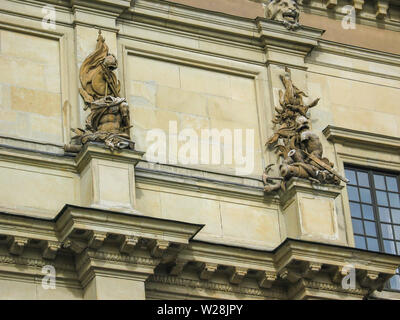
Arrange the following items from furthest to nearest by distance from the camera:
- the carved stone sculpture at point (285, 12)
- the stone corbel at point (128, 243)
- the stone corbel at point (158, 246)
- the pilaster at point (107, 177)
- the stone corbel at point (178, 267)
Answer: the carved stone sculpture at point (285, 12) < the stone corbel at point (178, 267) < the pilaster at point (107, 177) < the stone corbel at point (158, 246) < the stone corbel at point (128, 243)

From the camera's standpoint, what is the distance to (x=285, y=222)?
24.3m

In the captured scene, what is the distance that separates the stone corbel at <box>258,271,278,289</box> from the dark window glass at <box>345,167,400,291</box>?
8.16ft

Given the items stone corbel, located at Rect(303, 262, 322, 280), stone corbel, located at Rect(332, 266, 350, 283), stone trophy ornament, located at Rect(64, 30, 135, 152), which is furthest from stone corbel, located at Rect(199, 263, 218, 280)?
stone trophy ornament, located at Rect(64, 30, 135, 152)

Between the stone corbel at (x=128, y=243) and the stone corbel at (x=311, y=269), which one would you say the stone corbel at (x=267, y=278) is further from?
the stone corbel at (x=128, y=243)

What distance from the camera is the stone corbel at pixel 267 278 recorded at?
23312 mm

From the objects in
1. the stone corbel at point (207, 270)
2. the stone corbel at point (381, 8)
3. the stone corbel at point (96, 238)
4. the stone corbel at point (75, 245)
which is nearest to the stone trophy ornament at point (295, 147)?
the stone corbel at point (207, 270)

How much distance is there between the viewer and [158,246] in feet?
72.3

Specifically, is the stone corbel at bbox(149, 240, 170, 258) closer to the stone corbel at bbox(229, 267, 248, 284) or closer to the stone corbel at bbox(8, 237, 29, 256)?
the stone corbel at bbox(229, 267, 248, 284)

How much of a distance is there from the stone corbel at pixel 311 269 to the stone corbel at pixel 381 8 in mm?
7162

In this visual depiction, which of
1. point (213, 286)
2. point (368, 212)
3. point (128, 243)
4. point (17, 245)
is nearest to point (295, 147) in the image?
point (368, 212)

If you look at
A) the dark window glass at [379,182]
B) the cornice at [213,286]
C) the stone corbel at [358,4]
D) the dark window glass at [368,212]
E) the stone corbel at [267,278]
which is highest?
the stone corbel at [358,4]

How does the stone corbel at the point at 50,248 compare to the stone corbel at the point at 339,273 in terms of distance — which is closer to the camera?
the stone corbel at the point at 50,248

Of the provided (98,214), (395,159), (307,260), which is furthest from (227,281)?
(395,159)

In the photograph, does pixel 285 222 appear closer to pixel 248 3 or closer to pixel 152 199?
pixel 152 199
